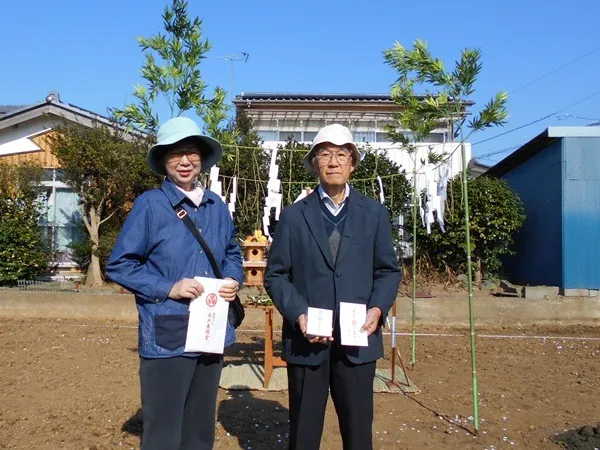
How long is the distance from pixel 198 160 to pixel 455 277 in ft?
28.2

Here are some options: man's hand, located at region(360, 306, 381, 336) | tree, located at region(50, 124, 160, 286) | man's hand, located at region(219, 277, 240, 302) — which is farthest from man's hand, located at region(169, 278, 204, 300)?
tree, located at region(50, 124, 160, 286)

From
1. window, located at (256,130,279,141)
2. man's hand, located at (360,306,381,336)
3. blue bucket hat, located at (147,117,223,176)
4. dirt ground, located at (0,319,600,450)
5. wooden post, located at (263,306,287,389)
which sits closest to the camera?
blue bucket hat, located at (147,117,223,176)

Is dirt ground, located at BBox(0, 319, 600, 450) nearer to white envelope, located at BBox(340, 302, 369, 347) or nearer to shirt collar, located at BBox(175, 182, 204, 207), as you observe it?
white envelope, located at BBox(340, 302, 369, 347)

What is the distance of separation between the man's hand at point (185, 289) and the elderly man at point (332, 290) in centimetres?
45

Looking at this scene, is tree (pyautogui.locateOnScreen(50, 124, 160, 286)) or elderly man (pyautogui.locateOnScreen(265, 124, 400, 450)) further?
tree (pyautogui.locateOnScreen(50, 124, 160, 286))

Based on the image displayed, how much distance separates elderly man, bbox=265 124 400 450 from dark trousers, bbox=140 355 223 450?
0.44 meters

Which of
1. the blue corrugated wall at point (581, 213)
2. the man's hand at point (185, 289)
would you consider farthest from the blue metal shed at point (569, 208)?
the man's hand at point (185, 289)

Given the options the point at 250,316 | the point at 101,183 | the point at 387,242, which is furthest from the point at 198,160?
the point at 101,183

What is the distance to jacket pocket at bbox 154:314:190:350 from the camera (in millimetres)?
2424

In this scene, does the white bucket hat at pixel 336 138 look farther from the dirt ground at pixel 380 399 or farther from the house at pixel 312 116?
the house at pixel 312 116

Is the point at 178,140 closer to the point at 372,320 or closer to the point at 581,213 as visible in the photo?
the point at 372,320

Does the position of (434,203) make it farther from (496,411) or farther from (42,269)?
(42,269)

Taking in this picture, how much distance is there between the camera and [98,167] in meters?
10.3

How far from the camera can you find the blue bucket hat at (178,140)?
2521 mm
